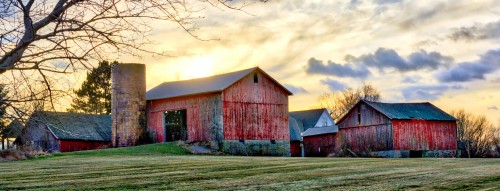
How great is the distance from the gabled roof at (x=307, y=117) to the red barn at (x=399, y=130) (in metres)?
16.1

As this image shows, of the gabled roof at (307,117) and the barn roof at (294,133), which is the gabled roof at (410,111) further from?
the gabled roof at (307,117)

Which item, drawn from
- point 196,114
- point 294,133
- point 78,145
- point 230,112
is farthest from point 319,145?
point 78,145

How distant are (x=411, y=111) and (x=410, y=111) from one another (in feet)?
0.42

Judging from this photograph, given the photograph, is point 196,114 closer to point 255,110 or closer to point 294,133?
point 255,110

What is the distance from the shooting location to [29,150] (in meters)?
36.7

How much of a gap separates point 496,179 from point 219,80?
115 feet

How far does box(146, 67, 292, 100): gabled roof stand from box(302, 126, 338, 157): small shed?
1586 centimetres

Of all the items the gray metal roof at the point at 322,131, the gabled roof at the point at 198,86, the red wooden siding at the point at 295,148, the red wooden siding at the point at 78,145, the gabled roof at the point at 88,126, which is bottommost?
the red wooden siding at the point at 295,148

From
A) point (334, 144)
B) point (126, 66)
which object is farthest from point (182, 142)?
point (334, 144)

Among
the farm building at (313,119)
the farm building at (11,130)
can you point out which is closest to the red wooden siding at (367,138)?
the farm building at (313,119)

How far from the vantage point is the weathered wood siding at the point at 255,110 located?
45312 millimetres

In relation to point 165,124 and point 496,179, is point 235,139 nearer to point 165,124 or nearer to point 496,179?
point 165,124

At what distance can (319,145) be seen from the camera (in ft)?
213

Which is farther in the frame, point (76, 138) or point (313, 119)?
point (313, 119)
